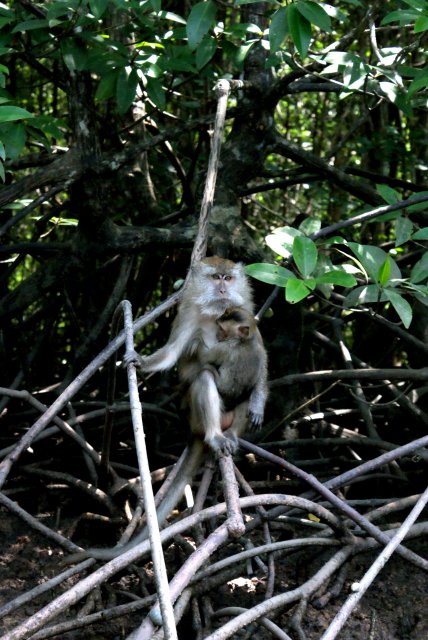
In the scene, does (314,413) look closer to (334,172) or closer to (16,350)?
(334,172)

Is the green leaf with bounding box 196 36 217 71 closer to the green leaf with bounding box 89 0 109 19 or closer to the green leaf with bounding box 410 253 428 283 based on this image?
the green leaf with bounding box 89 0 109 19

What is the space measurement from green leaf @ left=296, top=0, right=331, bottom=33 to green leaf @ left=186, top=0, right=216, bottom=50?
1.86ft

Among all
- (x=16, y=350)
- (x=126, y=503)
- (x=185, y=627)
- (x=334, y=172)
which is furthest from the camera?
(x=16, y=350)

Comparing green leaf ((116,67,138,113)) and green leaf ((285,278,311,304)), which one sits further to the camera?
green leaf ((116,67,138,113))

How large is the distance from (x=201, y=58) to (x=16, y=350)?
2.59 m

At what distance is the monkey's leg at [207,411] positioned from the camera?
4062mm

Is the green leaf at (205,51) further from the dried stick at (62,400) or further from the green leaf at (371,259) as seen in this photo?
the dried stick at (62,400)

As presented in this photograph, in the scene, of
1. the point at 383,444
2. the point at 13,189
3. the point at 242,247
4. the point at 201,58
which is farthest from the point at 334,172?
the point at 13,189

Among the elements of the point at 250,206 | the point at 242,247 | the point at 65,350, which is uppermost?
the point at 242,247

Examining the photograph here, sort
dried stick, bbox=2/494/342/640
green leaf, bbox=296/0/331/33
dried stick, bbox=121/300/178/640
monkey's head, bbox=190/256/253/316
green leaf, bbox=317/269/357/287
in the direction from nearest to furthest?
dried stick, bbox=121/300/178/640 < dried stick, bbox=2/494/342/640 < green leaf, bbox=317/269/357/287 < green leaf, bbox=296/0/331/33 < monkey's head, bbox=190/256/253/316

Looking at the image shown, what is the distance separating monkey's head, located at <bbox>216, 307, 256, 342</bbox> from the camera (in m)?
4.29

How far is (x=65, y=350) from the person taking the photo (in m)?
6.39

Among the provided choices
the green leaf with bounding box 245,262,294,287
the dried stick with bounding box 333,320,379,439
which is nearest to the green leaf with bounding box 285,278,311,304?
the green leaf with bounding box 245,262,294,287

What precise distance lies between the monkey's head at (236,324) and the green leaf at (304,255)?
3.00ft
